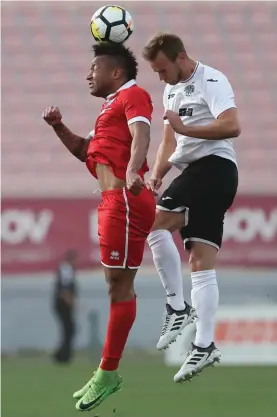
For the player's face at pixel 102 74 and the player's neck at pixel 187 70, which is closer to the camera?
the player's face at pixel 102 74

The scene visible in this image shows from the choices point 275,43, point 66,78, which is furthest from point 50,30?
point 275,43

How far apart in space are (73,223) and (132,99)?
10.5 m

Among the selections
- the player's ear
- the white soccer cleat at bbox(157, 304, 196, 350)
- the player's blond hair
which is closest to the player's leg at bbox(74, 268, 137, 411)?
the white soccer cleat at bbox(157, 304, 196, 350)

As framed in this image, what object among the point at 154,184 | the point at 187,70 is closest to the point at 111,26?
the point at 187,70

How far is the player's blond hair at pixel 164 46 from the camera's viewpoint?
747cm

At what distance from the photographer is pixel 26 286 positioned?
1842cm

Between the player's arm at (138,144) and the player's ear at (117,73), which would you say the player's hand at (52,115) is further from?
the player's arm at (138,144)

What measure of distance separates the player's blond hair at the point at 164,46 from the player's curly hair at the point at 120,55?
0.10 metres

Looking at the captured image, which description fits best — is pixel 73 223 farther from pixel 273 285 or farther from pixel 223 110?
pixel 223 110

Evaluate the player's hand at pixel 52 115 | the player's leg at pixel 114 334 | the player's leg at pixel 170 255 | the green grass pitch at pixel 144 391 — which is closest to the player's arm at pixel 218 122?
the player's leg at pixel 170 255

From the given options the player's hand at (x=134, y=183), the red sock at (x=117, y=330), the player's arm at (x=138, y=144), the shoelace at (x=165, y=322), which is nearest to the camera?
the player's hand at (x=134, y=183)

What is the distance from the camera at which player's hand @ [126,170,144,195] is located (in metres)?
6.95

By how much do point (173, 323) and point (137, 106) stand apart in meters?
1.47

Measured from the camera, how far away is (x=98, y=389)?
759 centimetres
